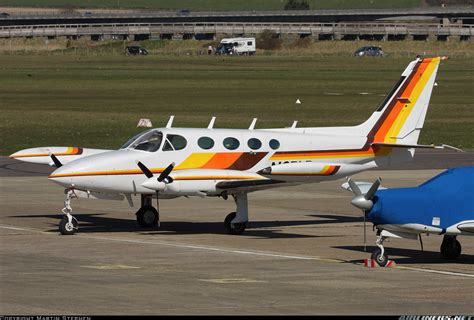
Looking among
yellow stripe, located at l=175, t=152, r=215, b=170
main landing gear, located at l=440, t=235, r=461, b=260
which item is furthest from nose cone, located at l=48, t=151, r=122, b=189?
main landing gear, located at l=440, t=235, r=461, b=260

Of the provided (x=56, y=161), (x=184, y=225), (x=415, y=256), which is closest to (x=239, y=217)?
(x=184, y=225)

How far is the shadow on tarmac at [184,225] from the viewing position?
31359 millimetres

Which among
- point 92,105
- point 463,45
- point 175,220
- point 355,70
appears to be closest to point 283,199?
point 175,220

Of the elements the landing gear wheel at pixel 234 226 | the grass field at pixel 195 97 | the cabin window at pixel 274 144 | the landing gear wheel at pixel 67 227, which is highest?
the cabin window at pixel 274 144

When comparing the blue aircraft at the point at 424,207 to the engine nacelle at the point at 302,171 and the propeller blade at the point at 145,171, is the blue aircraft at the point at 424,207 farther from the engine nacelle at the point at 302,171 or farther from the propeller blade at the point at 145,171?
the propeller blade at the point at 145,171

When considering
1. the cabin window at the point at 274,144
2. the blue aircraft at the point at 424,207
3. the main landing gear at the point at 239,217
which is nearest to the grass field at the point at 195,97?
the cabin window at the point at 274,144

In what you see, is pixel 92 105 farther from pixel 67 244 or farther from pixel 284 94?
pixel 67 244

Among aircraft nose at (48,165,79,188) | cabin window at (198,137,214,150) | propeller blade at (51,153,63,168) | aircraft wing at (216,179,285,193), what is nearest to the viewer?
aircraft nose at (48,165,79,188)

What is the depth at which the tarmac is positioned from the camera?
20.3 metres

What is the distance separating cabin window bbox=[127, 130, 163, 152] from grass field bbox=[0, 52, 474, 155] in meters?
24.3

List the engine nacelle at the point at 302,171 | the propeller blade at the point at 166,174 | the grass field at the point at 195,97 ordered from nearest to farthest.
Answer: the propeller blade at the point at 166,174 < the engine nacelle at the point at 302,171 < the grass field at the point at 195,97

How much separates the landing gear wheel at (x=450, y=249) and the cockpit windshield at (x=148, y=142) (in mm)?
8011

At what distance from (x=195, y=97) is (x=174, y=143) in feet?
193

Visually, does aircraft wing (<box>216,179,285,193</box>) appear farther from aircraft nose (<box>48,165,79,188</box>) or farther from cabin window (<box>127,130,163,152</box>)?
aircraft nose (<box>48,165,79,188</box>)
